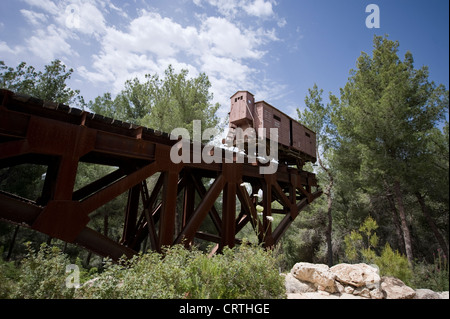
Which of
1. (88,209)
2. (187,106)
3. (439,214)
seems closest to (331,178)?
(439,214)

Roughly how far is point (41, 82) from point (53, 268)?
15867 millimetres

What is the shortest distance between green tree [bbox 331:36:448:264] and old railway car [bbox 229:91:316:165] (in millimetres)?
4138

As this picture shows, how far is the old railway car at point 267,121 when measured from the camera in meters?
10.1

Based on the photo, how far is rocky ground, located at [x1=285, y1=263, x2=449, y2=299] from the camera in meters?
6.08

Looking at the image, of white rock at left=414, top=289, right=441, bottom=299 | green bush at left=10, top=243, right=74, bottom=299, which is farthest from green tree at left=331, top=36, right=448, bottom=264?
green bush at left=10, top=243, right=74, bottom=299

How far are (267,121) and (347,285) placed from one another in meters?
6.47

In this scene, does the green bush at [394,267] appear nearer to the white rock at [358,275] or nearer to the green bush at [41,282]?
the white rock at [358,275]

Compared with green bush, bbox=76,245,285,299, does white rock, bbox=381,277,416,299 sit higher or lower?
lower

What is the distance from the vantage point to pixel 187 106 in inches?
674

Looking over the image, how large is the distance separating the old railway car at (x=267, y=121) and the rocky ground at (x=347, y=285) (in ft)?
18.2

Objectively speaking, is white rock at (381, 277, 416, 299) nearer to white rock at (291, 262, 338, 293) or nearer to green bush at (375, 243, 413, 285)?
white rock at (291, 262, 338, 293)

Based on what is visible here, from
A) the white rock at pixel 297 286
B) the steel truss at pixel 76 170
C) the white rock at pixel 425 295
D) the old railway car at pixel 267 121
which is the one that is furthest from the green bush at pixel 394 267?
the steel truss at pixel 76 170
